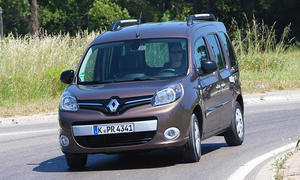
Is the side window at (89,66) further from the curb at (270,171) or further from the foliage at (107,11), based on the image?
the foliage at (107,11)

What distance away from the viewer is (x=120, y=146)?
9070 mm

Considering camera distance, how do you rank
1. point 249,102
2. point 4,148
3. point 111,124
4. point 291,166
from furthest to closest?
point 249,102 < point 4,148 < point 111,124 < point 291,166

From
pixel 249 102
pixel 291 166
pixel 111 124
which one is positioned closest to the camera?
pixel 291 166

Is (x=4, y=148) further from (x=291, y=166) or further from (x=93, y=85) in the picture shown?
(x=291, y=166)

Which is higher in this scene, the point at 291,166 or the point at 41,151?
the point at 291,166

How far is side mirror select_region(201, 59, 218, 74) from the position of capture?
393 inches

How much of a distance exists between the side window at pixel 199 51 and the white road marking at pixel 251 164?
1.47 m

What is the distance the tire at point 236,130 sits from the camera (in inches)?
441

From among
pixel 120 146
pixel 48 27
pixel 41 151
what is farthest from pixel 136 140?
pixel 48 27

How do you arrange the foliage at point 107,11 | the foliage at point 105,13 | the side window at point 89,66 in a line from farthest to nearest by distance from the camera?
1. the foliage at point 107,11
2. the foliage at point 105,13
3. the side window at point 89,66

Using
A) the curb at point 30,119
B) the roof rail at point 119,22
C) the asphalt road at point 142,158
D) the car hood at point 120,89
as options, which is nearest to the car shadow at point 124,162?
the asphalt road at point 142,158

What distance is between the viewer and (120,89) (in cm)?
921

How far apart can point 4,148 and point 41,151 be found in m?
1.05

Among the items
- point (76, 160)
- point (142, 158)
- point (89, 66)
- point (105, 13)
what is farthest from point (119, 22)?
point (105, 13)
